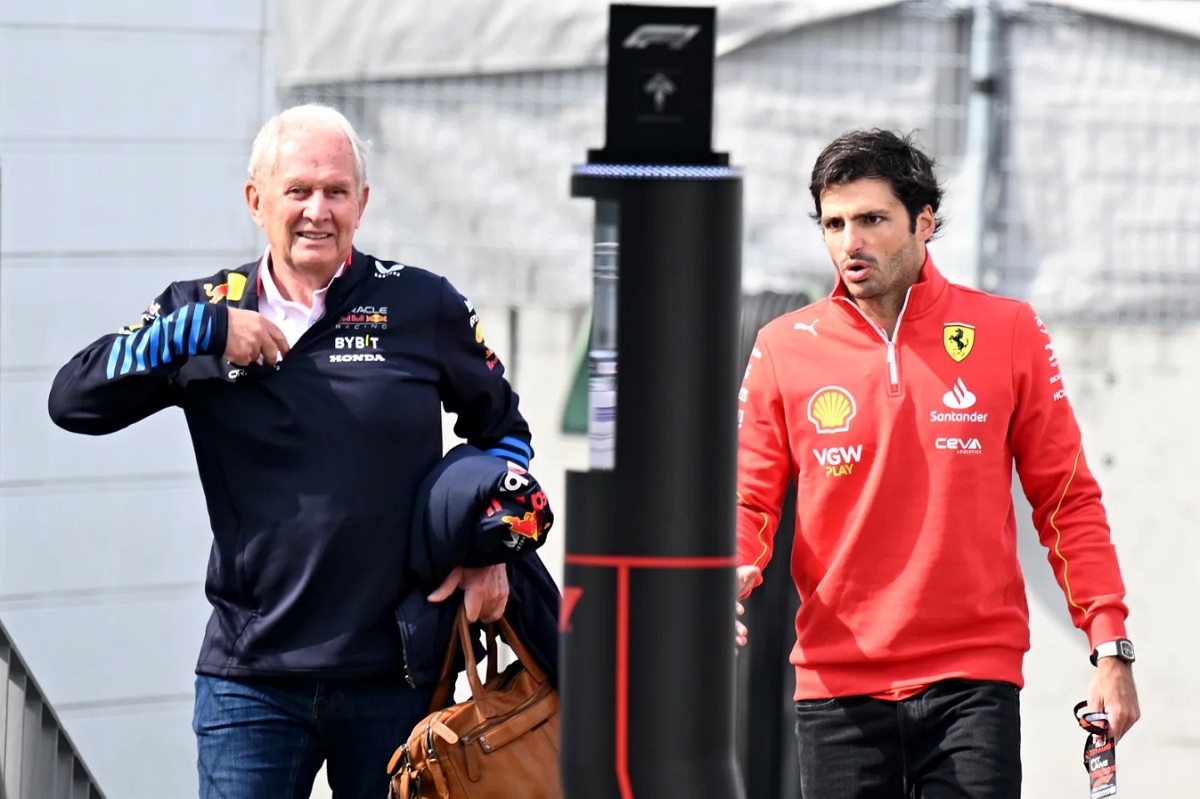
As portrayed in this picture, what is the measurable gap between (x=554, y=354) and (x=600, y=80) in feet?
2.91

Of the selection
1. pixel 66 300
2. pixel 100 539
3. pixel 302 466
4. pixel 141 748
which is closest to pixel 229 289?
pixel 302 466

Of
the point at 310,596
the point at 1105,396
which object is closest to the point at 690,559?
the point at 310,596

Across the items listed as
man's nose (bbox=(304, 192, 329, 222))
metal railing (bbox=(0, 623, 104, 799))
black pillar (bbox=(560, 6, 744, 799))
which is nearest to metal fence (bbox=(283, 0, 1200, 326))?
metal railing (bbox=(0, 623, 104, 799))

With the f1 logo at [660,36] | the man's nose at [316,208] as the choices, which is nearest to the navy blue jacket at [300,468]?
the man's nose at [316,208]

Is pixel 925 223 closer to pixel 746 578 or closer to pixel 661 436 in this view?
pixel 746 578

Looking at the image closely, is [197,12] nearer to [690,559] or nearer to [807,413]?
[807,413]

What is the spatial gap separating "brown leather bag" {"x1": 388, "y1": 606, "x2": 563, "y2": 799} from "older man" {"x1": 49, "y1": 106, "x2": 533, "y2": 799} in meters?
0.10

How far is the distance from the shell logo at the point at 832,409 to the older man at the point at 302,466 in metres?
0.69

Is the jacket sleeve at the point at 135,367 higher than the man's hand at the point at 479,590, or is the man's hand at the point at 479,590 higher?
the jacket sleeve at the point at 135,367

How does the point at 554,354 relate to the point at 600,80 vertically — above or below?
below

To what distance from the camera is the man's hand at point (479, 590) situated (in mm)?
3602

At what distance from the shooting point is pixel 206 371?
355cm

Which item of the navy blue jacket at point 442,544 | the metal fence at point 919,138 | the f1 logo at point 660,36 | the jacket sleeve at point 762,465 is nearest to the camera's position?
the f1 logo at point 660,36

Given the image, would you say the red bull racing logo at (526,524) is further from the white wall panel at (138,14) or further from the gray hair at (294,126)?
the white wall panel at (138,14)
